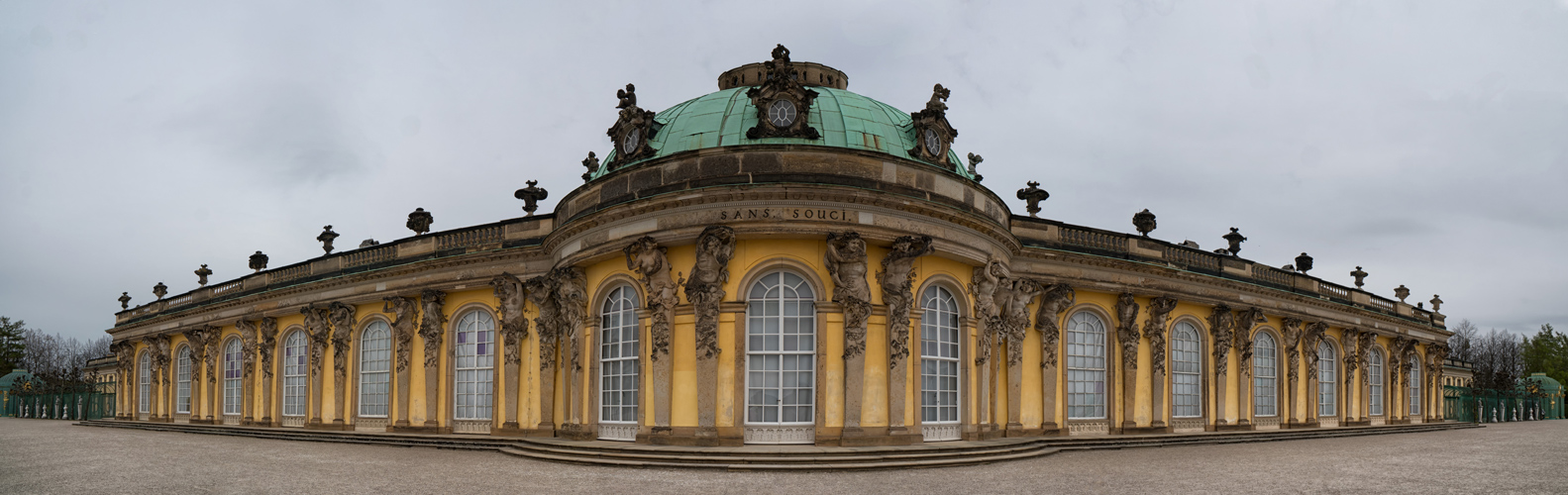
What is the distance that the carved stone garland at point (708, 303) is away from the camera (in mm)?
21297

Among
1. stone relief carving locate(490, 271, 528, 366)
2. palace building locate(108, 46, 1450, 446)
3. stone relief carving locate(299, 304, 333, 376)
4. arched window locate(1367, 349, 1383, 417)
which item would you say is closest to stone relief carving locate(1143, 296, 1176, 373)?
palace building locate(108, 46, 1450, 446)

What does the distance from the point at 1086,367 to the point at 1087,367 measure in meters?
0.04

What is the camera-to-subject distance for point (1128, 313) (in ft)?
96.5

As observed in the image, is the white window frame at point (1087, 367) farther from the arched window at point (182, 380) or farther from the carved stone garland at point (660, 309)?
the arched window at point (182, 380)

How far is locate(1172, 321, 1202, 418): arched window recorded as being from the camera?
102ft

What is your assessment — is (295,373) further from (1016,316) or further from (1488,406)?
(1488,406)

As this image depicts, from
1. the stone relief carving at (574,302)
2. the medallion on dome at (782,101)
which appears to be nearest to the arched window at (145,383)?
the stone relief carving at (574,302)

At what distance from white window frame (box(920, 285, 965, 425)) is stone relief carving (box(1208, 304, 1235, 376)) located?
1246 cm

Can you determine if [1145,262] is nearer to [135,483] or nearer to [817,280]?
[817,280]

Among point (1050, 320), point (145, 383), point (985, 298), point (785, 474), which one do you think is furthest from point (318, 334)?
point (1050, 320)

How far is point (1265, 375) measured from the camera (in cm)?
3409

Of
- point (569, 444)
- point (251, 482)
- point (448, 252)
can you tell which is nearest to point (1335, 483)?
point (569, 444)

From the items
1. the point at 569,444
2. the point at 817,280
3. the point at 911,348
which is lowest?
the point at 569,444

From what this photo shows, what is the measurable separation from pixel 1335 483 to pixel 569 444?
585 inches
